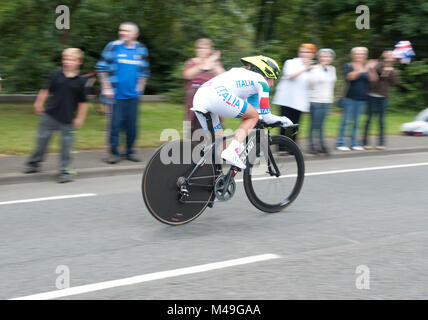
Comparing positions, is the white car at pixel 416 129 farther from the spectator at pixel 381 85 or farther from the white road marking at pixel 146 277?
the white road marking at pixel 146 277

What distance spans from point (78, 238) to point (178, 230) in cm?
97

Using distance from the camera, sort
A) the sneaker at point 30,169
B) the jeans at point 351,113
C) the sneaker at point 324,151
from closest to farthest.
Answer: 1. the sneaker at point 30,169
2. the sneaker at point 324,151
3. the jeans at point 351,113

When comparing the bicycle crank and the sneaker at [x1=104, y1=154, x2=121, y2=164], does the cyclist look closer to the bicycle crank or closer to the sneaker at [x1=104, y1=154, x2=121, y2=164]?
the bicycle crank

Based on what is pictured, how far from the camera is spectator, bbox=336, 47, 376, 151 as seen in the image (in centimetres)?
1109

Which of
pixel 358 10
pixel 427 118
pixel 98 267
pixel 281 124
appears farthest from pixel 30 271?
pixel 358 10

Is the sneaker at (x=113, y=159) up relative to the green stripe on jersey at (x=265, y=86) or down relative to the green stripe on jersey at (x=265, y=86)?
down

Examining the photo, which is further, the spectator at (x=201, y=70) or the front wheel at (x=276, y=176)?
the spectator at (x=201, y=70)

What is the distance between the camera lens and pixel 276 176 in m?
6.73

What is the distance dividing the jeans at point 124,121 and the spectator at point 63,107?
0.92m

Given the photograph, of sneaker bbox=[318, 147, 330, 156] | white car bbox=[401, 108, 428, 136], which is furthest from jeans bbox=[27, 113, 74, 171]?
white car bbox=[401, 108, 428, 136]

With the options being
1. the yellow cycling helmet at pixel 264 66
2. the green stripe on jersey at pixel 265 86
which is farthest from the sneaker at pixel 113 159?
the green stripe on jersey at pixel 265 86

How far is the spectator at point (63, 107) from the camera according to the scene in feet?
27.1

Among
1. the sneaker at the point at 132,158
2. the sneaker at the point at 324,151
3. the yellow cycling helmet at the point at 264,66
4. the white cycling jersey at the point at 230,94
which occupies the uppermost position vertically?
the yellow cycling helmet at the point at 264,66
